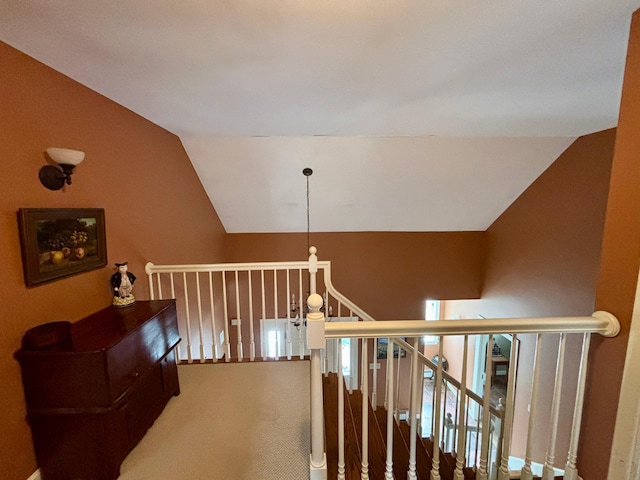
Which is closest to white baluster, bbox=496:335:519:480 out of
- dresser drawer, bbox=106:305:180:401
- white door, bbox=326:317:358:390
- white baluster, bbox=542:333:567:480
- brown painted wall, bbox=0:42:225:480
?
white baluster, bbox=542:333:567:480

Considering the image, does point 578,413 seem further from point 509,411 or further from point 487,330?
point 487,330

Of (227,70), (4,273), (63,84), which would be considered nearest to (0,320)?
(4,273)

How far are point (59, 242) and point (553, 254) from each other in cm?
487

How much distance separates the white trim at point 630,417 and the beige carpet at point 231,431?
1.47 metres

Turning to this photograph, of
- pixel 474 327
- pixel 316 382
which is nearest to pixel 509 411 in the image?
pixel 474 327

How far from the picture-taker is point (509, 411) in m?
1.45

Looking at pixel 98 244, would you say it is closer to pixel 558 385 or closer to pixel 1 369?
pixel 1 369

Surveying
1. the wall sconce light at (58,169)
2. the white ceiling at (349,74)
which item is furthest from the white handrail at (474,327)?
the wall sconce light at (58,169)

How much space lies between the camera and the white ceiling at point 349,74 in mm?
1232

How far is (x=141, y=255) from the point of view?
8.38 feet

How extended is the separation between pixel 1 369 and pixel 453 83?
110 inches

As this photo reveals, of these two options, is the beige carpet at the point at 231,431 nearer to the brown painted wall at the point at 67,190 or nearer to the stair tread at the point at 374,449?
the stair tread at the point at 374,449

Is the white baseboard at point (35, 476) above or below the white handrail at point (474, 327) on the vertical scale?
below

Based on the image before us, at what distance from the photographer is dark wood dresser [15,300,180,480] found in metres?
1.44
